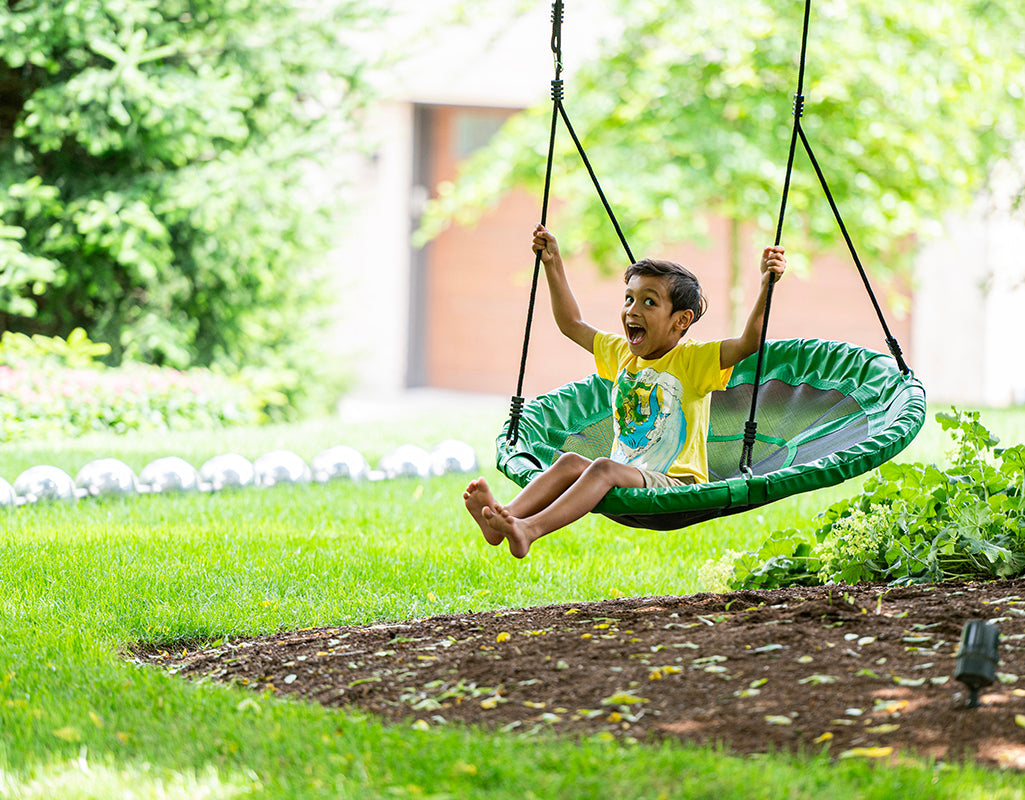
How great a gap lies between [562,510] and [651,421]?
0.66 meters

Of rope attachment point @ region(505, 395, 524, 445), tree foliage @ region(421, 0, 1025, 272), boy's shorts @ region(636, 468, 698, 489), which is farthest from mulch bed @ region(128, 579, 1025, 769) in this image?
tree foliage @ region(421, 0, 1025, 272)

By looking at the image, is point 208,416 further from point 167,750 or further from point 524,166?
point 167,750

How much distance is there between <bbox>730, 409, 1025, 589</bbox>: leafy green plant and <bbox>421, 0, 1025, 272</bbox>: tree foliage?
5629mm

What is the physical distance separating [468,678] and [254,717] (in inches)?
20.1

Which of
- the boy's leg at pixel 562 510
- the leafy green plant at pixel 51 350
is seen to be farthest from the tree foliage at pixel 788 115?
the boy's leg at pixel 562 510

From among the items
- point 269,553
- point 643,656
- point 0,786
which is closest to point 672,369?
point 643,656

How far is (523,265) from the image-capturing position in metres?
A: 14.5

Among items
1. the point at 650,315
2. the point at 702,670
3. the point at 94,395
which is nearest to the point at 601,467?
the point at 650,315

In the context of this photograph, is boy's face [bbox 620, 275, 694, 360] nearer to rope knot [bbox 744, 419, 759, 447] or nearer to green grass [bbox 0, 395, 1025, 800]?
rope knot [bbox 744, 419, 759, 447]

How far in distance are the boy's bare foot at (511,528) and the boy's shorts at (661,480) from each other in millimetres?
464

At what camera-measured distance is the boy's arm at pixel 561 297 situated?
4.12 metres

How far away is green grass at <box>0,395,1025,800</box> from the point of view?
243cm

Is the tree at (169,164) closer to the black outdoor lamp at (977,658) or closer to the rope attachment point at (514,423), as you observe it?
the rope attachment point at (514,423)

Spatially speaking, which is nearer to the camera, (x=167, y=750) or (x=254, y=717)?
(x=167, y=750)
